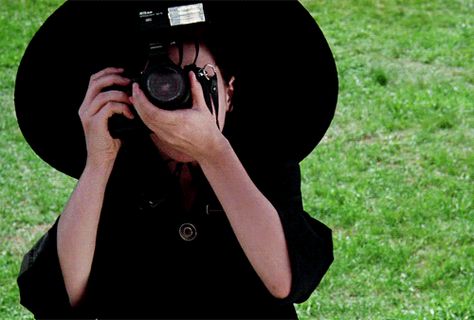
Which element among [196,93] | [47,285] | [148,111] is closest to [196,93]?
[196,93]

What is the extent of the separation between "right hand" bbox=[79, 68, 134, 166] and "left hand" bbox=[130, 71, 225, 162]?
0.07 metres

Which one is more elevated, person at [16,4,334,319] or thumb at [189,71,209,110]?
thumb at [189,71,209,110]

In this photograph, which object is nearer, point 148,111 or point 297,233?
point 148,111

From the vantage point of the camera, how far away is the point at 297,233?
8.06 feet

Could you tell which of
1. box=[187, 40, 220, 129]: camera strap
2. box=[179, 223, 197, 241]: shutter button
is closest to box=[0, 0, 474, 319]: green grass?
box=[179, 223, 197, 241]: shutter button

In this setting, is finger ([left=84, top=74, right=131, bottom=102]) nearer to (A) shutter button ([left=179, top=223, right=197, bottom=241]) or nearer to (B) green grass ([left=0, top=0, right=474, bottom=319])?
(A) shutter button ([left=179, top=223, right=197, bottom=241])

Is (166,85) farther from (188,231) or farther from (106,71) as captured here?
(188,231)

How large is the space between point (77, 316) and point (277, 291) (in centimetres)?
49

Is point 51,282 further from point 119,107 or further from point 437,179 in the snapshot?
point 437,179

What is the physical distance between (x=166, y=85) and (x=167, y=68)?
40 mm

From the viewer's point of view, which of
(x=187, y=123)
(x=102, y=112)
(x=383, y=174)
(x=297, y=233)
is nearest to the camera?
(x=187, y=123)

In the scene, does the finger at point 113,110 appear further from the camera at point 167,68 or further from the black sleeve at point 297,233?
the black sleeve at point 297,233

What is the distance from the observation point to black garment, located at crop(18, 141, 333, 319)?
8.28 ft

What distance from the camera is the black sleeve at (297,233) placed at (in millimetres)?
2439
